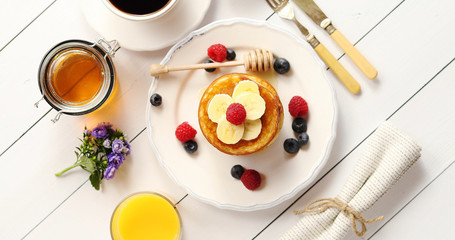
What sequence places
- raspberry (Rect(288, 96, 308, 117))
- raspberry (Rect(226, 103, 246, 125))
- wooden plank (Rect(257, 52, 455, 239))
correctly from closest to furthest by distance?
raspberry (Rect(226, 103, 246, 125))
raspberry (Rect(288, 96, 308, 117))
wooden plank (Rect(257, 52, 455, 239))

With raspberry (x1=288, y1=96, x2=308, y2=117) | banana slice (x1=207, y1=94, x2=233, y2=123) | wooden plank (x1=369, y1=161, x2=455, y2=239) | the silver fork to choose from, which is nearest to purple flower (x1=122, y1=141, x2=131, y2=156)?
banana slice (x1=207, y1=94, x2=233, y2=123)

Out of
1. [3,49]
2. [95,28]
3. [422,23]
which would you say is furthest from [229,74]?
[3,49]

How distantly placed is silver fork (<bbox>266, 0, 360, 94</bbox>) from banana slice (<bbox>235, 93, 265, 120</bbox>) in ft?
1.06

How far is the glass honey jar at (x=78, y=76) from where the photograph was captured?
1.58 metres

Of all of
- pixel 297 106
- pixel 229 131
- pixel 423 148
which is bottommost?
pixel 423 148

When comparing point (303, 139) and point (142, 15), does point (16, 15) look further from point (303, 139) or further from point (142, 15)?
point (303, 139)

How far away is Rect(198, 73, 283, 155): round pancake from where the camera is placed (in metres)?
1.48

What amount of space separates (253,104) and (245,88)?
7cm

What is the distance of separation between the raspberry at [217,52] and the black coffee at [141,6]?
22 centimetres

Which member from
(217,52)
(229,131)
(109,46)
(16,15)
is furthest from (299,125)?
(16,15)

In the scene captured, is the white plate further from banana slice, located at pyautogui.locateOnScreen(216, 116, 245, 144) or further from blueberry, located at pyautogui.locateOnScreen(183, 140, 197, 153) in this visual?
banana slice, located at pyautogui.locateOnScreen(216, 116, 245, 144)

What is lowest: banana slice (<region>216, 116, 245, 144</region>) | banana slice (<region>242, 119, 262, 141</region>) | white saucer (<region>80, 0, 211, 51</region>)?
banana slice (<region>242, 119, 262, 141</region>)

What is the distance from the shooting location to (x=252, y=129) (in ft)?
4.87

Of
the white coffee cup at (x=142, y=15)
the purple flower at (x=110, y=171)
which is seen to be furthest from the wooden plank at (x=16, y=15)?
the purple flower at (x=110, y=171)
